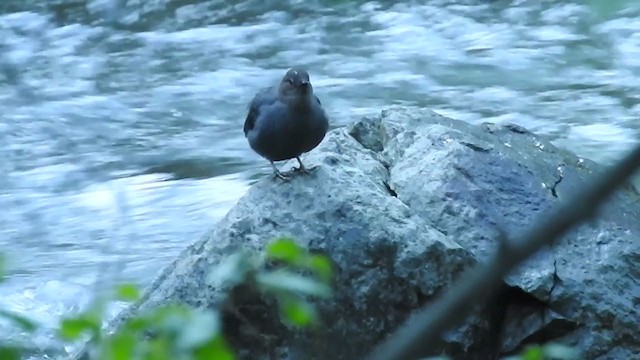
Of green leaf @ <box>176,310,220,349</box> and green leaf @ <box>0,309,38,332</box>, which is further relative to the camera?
green leaf @ <box>0,309,38,332</box>

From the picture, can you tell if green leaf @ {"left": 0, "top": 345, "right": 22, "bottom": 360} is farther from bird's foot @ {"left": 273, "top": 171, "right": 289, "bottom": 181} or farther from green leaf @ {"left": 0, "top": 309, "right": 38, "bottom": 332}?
bird's foot @ {"left": 273, "top": 171, "right": 289, "bottom": 181}

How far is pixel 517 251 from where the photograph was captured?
26.7 inches

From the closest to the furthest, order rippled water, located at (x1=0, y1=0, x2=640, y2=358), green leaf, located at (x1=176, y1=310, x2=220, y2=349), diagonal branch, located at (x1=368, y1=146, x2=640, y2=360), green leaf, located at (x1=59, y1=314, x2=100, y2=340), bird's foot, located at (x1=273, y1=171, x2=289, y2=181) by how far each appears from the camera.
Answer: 1. diagonal branch, located at (x1=368, y1=146, x2=640, y2=360)
2. green leaf, located at (x1=176, y1=310, x2=220, y2=349)
3. green leaf, located at (x1=59, y1=314, x2=100, y2=340)
4. bird's foot, located at (x1=273, y1=171, x2=289, y2=181)
5. rippled water, located at (x1=0, y1=0, x2=640, y2=358)

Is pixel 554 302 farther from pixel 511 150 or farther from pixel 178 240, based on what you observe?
pixel 178 240

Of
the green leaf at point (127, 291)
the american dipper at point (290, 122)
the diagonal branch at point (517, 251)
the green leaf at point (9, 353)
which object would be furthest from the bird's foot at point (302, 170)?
the diagonal branch at point (517, 251)

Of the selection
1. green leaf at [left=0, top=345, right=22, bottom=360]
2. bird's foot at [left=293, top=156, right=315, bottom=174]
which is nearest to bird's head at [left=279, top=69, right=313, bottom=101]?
bird's foot at [left=293, top=156, right=315, bottom=174]

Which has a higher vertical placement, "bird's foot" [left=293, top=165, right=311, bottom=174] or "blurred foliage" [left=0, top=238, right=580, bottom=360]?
"blurred foliage" [left=0, top=238, right=580, bottom=360]

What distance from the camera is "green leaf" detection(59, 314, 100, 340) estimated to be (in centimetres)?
103

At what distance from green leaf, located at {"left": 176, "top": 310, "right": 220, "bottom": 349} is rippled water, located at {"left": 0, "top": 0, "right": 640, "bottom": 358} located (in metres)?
4.21

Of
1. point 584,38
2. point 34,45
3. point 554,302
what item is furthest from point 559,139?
point 34,45

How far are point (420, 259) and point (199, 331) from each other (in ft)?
8.52

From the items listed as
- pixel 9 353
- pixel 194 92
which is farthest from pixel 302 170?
pixel 194 92

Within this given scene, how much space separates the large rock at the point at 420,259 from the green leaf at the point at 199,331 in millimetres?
2408

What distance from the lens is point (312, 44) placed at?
30.6ft
